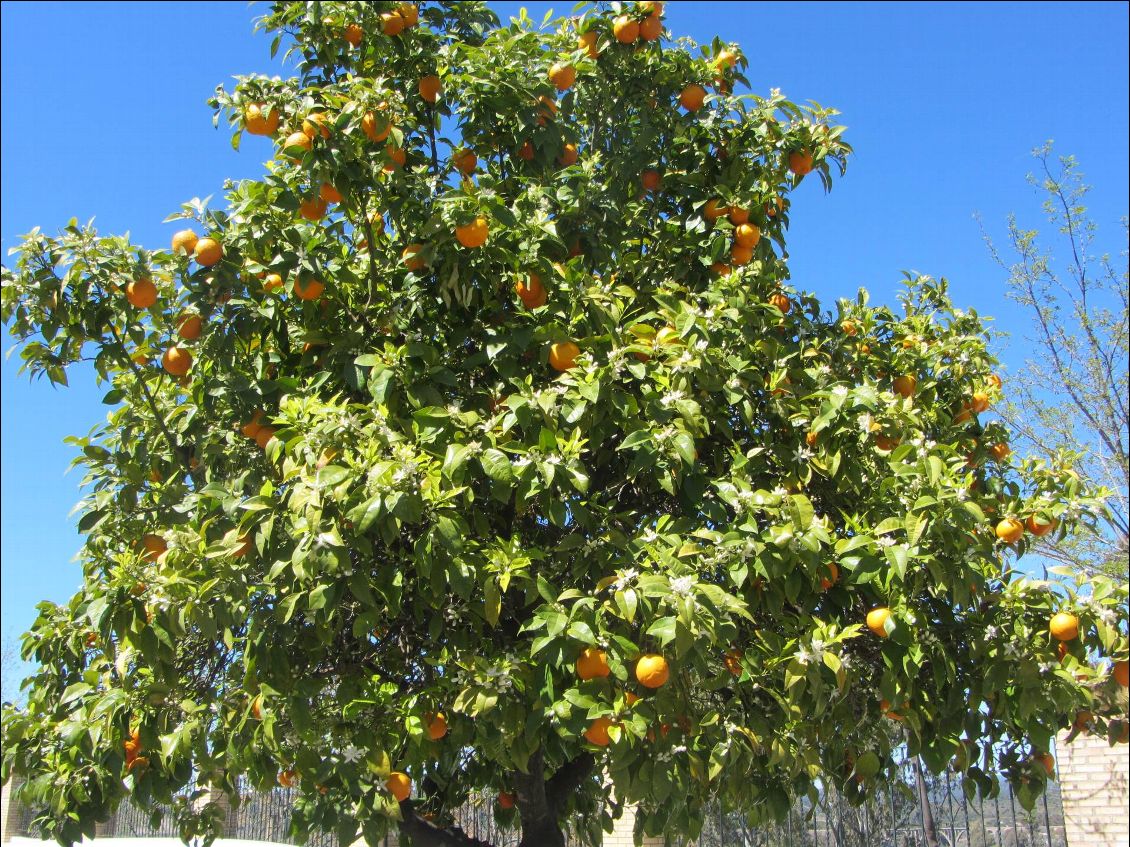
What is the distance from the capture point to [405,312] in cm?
394

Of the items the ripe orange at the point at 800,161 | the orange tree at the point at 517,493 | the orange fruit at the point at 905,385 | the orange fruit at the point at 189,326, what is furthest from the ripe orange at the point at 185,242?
the orange fruit at the point at 905,385

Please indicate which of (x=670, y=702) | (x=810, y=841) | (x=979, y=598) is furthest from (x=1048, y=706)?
(x=810, y=841)

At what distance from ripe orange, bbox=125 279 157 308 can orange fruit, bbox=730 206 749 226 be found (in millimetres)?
2399

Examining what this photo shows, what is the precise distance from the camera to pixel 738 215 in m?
4.29

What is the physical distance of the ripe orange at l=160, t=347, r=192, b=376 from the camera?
12.4 feet

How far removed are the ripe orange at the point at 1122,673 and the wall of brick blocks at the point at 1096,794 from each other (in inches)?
122

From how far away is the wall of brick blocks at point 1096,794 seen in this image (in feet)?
19.6

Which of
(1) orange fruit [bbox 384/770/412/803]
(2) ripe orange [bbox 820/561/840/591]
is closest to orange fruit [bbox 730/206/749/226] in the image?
(2) ripe orange [bbox 820/561/840/591]

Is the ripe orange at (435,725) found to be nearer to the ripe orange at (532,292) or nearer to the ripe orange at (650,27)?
the ripe orange at (532,292)

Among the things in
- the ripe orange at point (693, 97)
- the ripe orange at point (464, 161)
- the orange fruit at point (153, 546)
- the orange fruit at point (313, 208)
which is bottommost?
the orange fruit at point (153, 546)

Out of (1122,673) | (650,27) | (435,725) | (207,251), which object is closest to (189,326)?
(207,251)

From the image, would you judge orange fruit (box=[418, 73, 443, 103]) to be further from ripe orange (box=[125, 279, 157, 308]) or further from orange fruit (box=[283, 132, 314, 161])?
ripe orange (box=[125, 279, 157, 308])

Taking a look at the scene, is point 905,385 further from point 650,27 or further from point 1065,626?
point 650,27

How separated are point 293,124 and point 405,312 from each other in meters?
0.83
